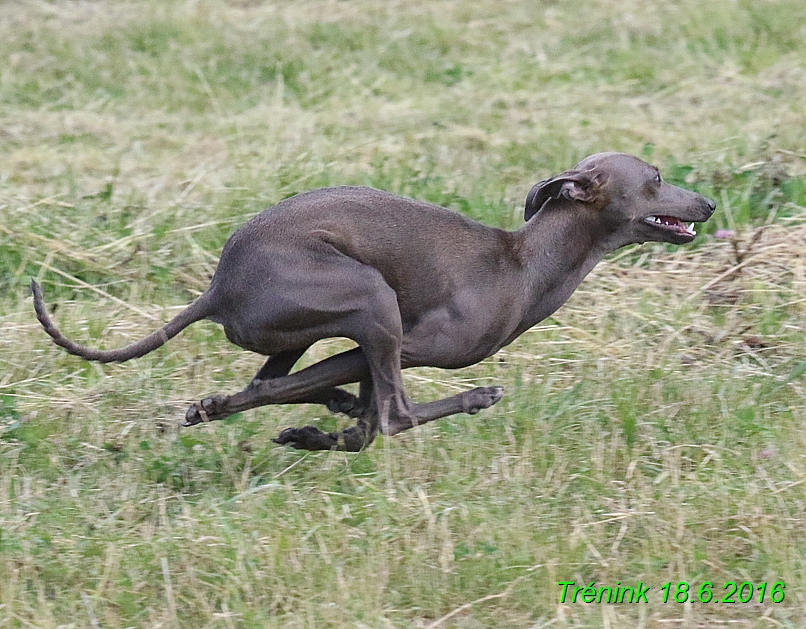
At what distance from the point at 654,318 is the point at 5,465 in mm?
2806

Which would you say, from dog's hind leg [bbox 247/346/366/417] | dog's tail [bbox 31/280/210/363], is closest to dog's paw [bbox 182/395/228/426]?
dog's hind leg [bbox 247/346/366/417]

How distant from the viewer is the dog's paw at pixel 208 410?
469cm

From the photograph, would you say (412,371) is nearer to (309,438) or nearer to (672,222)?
(309,438)

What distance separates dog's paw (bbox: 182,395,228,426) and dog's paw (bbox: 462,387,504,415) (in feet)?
2.70

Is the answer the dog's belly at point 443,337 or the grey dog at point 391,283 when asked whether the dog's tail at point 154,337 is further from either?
the dog's belly at point 443,337

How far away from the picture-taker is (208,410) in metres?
4.70

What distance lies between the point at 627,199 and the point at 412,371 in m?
1.23

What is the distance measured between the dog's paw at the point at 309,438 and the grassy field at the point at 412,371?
0.08 meters

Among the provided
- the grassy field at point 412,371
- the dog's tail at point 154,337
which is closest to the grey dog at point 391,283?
the dog's tail at point 154,337

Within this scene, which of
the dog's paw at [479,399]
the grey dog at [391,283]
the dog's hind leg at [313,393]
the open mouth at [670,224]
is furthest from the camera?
the open mouth at [670,224]

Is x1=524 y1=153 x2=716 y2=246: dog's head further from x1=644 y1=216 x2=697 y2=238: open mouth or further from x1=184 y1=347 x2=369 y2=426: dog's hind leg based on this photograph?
x1=184 y1=347 x2=369 y2=426: dog's hind leg

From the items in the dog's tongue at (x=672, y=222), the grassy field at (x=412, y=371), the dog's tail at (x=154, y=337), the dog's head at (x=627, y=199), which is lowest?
the grassy field at (x=412, y=371)

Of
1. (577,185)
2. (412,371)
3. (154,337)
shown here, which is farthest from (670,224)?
(154,337)

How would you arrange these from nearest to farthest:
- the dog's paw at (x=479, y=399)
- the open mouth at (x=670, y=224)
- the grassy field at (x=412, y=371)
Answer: the grassy field at (x=412, y=371) → the dog's paw at (x=479, y=399) → the open mouth at (x=670, y=224)
